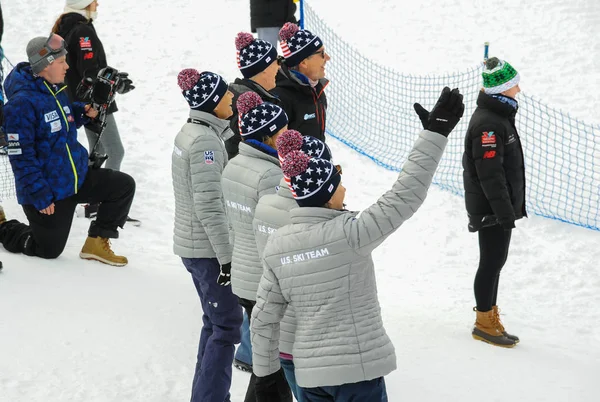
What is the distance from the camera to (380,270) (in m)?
8.02

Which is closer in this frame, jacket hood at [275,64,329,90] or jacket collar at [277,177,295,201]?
jacket collar at [277,177,295,201]

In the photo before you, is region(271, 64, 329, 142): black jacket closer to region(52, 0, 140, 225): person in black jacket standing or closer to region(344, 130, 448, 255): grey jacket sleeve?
region(344, 130, 448, 255): grey jacket sleeve

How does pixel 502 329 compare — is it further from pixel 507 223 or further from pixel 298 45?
pixel 298 45

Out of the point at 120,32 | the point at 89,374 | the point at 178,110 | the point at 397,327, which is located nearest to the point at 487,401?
the point at 397,327

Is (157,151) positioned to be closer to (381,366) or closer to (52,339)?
(52,339)

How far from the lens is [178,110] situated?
1130cm

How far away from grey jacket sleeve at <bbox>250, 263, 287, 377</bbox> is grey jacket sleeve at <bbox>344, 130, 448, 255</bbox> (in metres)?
0.44

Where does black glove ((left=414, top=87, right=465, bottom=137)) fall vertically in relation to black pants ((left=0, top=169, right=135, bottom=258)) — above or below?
above

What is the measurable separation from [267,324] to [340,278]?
43 cm

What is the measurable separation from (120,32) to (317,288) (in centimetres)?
1057

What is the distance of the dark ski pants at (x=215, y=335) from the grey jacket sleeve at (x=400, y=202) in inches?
66.3

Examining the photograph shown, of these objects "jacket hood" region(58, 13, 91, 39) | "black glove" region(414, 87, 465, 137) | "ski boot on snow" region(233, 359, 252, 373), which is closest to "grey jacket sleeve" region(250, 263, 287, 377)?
"black glove" region(414, 87, 465, 137)

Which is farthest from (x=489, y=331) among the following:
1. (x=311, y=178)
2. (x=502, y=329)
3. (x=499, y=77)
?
(x=311, y=178)

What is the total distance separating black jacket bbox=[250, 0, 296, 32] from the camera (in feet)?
32.1
